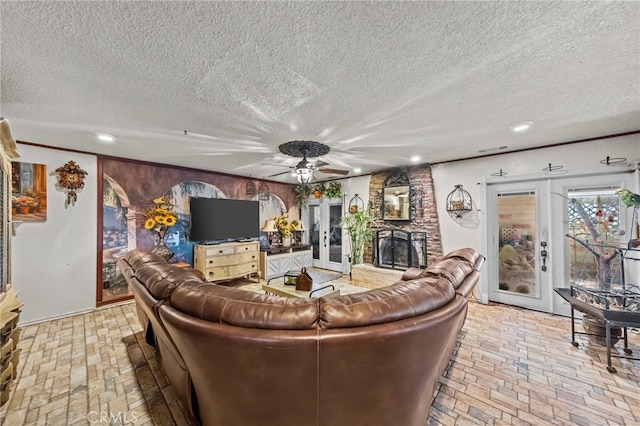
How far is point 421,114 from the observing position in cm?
238

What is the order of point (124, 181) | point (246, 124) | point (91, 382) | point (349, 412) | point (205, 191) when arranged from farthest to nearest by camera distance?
point (205, 191)
point (124, 181)
point (246, 124)
point (91, 382)
point (349, 412)

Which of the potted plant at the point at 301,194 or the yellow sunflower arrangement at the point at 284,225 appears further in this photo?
the potted plant at the point at 301,194

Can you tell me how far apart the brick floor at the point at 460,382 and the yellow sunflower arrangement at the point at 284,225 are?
3546 mm

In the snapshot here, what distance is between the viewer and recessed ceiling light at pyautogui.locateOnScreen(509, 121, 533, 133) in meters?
2.65

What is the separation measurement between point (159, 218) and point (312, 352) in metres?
4.13

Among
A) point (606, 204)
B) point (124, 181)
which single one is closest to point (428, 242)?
point (606, 204)

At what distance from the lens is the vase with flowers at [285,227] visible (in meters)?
6.13

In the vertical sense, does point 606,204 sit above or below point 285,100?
below

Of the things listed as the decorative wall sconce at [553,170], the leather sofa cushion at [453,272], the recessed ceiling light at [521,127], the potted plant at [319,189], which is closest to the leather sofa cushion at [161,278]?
the leather sofa cushion at [453,272]

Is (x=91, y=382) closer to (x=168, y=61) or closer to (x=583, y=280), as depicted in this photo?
(x=168, y=61)

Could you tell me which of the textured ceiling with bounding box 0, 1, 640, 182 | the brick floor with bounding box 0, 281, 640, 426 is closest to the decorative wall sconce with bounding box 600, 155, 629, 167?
the textured ceiling with bounding box 0, 1, 640, 182

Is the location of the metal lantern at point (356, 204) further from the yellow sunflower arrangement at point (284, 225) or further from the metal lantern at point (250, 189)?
the metal lantern at point (250, 189)

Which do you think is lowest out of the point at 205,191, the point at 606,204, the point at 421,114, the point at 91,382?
the point at 91,382

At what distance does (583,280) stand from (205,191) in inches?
250
